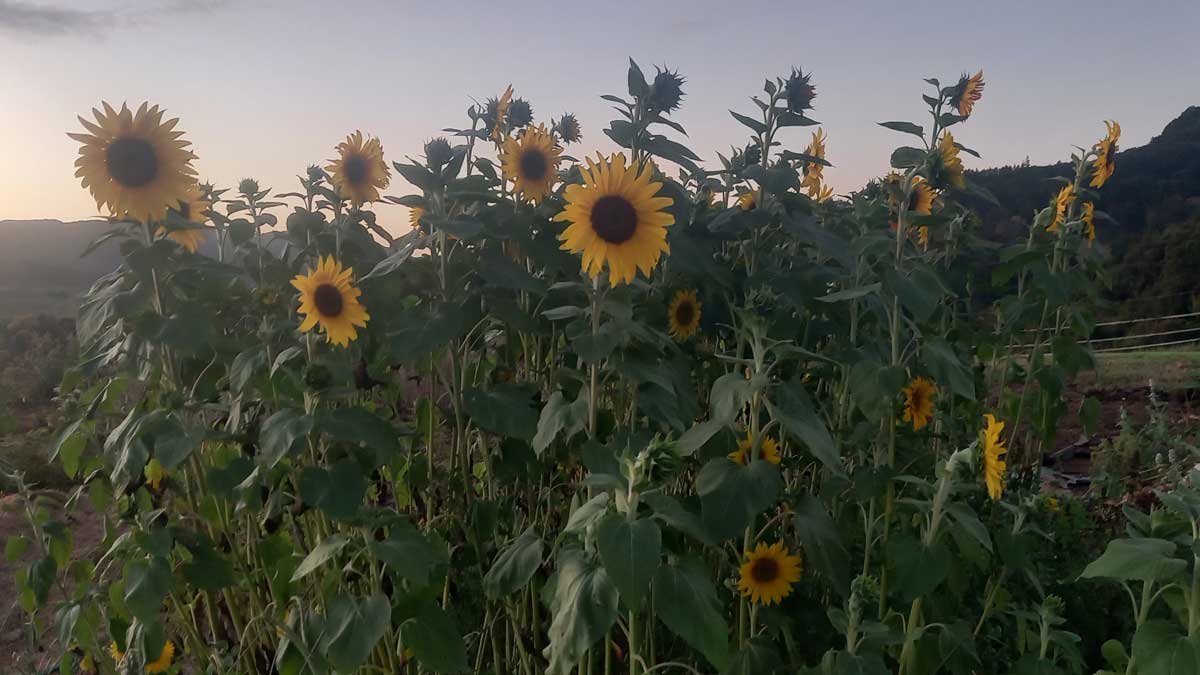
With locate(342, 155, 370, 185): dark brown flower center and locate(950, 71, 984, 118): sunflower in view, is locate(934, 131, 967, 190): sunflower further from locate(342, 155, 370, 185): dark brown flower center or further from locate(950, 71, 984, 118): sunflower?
locate(342, 155, 370, 185): dark brown flower center

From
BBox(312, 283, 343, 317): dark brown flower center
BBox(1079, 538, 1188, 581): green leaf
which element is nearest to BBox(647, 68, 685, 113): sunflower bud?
BBox(312, 283, 343, 317): dark brown flower center

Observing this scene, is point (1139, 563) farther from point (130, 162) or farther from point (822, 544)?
point (130, 162)

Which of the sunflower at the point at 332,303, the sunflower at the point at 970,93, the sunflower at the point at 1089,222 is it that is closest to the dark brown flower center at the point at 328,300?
the sunflower at the point at 332,303

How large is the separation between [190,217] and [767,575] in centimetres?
171

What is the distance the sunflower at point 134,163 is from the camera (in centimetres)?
210

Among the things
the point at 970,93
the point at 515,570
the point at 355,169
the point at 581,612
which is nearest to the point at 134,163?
the point at 355,169

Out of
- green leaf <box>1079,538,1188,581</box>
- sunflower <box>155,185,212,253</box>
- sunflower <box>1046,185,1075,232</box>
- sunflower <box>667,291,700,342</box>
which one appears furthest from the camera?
sunflower <box>1046,185,1075,232</box>

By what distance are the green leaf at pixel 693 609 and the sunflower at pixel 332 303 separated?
0.88 metres

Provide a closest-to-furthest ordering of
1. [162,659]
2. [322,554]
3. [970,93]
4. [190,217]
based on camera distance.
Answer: [322,554] < [190,217] < [162,659] < [970,93]

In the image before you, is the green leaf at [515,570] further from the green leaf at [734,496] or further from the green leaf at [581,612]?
the green leaf at [734,496]

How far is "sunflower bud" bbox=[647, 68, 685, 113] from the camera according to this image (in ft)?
7.51

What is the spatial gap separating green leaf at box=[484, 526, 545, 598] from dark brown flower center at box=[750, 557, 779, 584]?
51cm

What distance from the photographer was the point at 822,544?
1.89 m

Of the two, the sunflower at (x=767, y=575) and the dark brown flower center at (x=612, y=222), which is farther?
the sunflower at (x=767, y=575)
